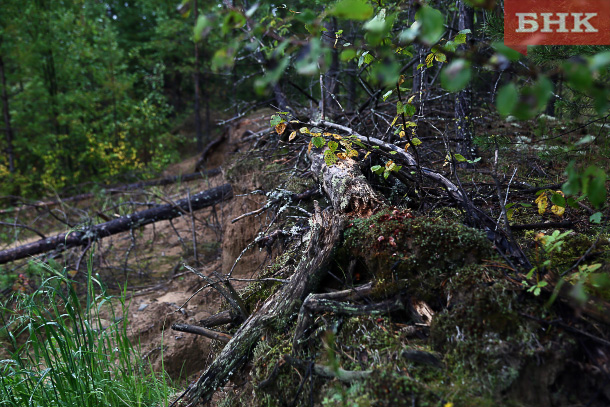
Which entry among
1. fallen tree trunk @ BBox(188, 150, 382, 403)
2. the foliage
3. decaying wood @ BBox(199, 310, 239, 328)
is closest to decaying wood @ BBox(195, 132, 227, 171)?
the foliage

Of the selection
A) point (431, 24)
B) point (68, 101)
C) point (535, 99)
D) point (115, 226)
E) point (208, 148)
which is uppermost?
point (68, 101)

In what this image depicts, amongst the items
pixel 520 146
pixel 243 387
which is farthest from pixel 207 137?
pixel 243 387

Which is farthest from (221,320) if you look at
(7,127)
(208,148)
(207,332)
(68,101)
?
(7,127)

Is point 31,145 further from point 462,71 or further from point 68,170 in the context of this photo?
point 462,71

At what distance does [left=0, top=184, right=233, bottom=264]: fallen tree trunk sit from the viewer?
5.17m

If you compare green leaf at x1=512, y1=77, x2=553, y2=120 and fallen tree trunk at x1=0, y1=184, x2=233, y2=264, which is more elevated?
green leaf at x1=512, y1=77, x2=553, y2=120

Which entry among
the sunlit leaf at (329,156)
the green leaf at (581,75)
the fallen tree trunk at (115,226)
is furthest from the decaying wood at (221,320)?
the fallen tree trunk at (115,226)

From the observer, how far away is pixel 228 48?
3.60 feet

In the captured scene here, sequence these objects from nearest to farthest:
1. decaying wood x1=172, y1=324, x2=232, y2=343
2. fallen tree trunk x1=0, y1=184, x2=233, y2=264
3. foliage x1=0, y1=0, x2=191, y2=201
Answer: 1. decaying wood x1=172, y1=324, x2=232, y2=343
2. fallen tree trunk x1=0, y1=184, x2=233, y2=264
3. foliage x1=0, y1=0, x2=191, y2=201

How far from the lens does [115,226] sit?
17.6ft

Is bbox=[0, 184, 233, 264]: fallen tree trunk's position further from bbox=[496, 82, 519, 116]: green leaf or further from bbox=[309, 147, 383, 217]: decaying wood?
bbox=[496, 82, 519, 116]: green leaf

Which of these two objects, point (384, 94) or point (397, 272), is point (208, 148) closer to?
point (384, 94)

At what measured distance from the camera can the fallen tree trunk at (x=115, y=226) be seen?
17.0ft

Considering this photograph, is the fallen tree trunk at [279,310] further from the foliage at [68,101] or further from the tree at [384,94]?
the foliage at [68,101]
